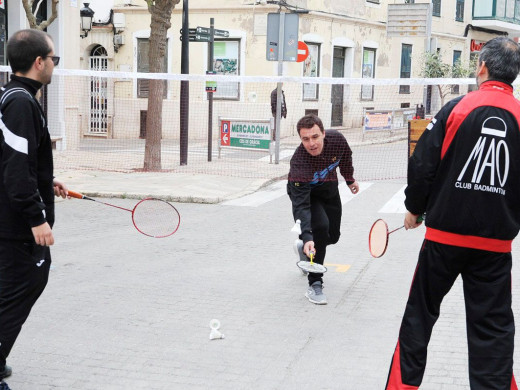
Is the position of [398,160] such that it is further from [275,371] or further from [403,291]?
[275,371]

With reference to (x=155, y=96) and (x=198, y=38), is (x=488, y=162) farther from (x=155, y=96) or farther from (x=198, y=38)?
(x=198, y=38)

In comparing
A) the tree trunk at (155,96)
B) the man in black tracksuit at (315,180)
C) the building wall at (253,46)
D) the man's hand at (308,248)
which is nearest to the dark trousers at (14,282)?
the man's hand at (308,248)

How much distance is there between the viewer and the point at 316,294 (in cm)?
698

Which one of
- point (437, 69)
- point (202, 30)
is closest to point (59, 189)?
point (202, 30)

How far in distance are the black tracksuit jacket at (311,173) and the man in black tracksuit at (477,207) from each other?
8.71ft

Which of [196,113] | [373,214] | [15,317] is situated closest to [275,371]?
[15,317]

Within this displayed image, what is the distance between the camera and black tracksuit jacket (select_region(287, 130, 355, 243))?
23.0ft

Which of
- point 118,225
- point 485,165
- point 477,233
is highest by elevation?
point 485,165

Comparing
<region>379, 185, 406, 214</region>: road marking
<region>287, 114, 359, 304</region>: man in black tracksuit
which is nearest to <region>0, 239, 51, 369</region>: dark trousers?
<region>287, 114, 359, 304</region>: man in black tracksuit

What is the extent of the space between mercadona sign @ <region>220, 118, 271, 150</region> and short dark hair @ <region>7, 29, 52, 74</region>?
533 inches

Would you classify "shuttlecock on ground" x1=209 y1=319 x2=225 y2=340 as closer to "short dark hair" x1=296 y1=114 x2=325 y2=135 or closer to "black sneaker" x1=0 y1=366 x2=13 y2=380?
"black sneaker" x1=0 y1=366 x2=13 y2=380

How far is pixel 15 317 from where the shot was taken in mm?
4496

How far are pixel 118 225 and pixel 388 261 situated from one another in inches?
158

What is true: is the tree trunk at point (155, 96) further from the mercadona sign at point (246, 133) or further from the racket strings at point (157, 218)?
the racket strings at point (157, 218)
